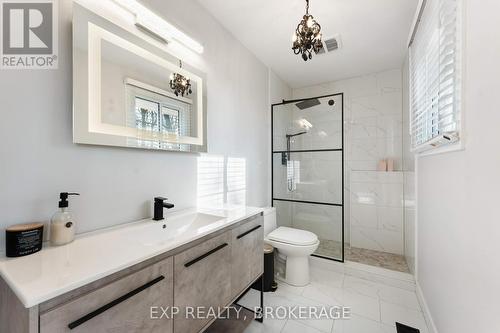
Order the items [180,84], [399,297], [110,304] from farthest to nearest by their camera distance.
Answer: [399,297] → [180,84] → [110,304]

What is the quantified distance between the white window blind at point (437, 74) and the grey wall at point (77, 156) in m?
1.58

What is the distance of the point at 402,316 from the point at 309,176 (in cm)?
158

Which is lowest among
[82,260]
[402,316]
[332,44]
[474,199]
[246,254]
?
[402,316]

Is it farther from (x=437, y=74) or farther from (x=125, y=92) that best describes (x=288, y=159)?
(x=125, y=92)

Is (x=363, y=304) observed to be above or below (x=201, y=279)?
below

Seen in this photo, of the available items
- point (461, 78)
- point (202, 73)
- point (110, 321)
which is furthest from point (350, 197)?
point (110, 321)

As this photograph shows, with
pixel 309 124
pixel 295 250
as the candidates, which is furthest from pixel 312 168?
pixel 295 250

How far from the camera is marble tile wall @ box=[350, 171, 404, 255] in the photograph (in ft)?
9.17

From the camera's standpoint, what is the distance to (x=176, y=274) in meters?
0.91

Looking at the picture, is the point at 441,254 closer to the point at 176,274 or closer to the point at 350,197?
the point at 176,274

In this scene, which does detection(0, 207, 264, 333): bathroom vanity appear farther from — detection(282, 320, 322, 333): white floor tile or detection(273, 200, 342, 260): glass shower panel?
detection(273, 200, 342, 260): glass shower panel

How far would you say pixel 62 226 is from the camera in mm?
898

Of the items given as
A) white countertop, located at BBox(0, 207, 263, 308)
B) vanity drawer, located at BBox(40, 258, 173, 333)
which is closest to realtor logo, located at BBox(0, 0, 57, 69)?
white countertop, located at BBox(0, 207, 263, 308)

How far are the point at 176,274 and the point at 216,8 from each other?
2.02m
